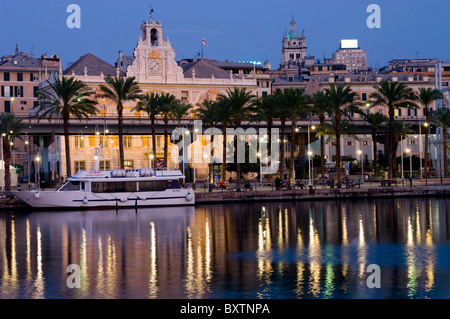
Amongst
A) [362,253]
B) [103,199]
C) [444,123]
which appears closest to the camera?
[362,253]

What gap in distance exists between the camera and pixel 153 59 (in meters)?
130

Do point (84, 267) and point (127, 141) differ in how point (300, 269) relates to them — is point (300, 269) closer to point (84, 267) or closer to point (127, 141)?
point (84, 267)

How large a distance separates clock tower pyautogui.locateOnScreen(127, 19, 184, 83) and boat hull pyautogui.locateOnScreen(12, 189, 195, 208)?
173 feet

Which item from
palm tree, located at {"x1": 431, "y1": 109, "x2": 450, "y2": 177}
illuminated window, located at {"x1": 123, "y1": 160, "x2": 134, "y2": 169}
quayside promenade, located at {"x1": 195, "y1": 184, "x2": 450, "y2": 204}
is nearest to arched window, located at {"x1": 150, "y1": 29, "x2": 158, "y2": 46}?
illuminated window, located at {"x1": 123, "y1": 160, "x2": 134, "y2": 169}

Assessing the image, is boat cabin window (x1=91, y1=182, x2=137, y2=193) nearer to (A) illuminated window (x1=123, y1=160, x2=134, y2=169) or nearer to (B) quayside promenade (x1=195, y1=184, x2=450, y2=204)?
(B) quayside promenade (x1=195, y1=184, x2=450, y2=204)

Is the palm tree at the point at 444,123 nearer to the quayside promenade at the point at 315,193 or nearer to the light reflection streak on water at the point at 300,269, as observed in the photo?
the quayside promenade at the point at 315,193

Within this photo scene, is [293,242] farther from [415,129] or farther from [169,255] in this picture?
[415,129]

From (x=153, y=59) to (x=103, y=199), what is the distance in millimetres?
56536

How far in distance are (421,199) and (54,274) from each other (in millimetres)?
53919

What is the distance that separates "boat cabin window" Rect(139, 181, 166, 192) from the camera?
255ft

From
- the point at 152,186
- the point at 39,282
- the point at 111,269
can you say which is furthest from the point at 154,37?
the point at 39,282

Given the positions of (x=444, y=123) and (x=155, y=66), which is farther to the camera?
(x=155, y=66)

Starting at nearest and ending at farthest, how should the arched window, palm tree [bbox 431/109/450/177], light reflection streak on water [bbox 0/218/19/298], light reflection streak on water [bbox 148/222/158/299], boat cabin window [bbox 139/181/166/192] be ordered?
light reflection streak on water [bbox 148/222/158/299] < light reflection streak on water [bbox 0/218/19/298] < boat cabin window [bbox 139/181/166/192] < palm tree [bbox 431/109/450/177] < the arched window
